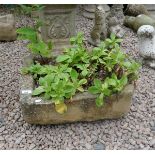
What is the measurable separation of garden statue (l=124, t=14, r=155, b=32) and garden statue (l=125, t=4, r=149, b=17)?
7.3 inches

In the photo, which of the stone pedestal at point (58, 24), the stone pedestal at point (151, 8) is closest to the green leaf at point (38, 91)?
the stone pedestal at point (58, 24)

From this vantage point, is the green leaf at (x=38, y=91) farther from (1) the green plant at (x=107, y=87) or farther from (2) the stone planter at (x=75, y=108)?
(1) the green plant at (x=107, y=87)

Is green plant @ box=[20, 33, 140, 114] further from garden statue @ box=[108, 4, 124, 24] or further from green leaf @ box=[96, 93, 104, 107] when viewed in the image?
garden statue @ box=[108, 4, 124, 24]

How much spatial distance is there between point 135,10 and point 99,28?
0.81 metres

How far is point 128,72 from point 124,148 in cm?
47

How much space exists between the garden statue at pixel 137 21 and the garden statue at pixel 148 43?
538 mm

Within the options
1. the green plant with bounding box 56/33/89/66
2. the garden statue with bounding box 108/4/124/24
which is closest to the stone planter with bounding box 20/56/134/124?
the green plant with bounding box 56/33/89/66

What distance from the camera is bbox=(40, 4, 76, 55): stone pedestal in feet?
8.34

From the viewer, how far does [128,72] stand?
83.8 inches

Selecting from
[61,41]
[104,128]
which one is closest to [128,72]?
[104,128]

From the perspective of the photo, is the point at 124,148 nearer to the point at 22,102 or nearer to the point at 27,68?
the point at 22,102

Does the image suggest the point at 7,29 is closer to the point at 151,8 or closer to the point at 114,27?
the point at 114,27

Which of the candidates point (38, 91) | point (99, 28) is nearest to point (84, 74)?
point (38, 91)
